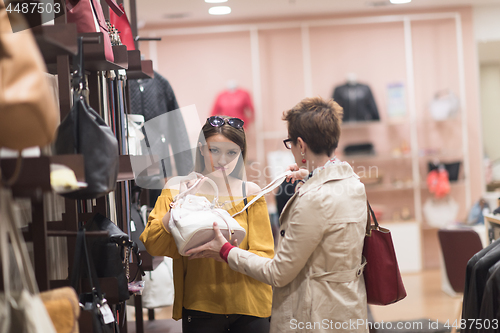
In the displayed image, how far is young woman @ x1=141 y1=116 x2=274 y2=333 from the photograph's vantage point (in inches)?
63.8

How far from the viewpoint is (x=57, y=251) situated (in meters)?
1.58

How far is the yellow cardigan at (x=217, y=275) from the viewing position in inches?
63.6

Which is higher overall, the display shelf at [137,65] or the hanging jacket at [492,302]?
the display shelf at [137,65]

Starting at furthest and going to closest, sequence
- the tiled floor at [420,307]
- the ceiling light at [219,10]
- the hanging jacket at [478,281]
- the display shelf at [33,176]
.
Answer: the ceiling light at [219,10] < the tiled floor at [420,307] < the hanging jacket at [478,281] < the display shelf at [33,176]

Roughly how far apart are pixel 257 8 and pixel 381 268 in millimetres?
4458

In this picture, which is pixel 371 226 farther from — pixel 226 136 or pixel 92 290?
pixel 92 290

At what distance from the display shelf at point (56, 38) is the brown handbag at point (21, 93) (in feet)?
1.15

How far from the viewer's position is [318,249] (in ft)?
4.87

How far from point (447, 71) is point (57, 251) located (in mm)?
5466

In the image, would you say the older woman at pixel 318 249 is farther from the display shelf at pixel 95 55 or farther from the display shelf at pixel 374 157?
the display shelf at pixel 374 157

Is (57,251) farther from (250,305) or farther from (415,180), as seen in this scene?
(415,180)

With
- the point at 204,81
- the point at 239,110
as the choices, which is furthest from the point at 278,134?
the point at 204,81

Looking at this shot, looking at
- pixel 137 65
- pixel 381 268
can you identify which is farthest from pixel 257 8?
pixel 381 268

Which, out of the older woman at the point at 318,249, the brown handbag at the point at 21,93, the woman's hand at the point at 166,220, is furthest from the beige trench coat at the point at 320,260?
the brown handbag at the point at 21,93
